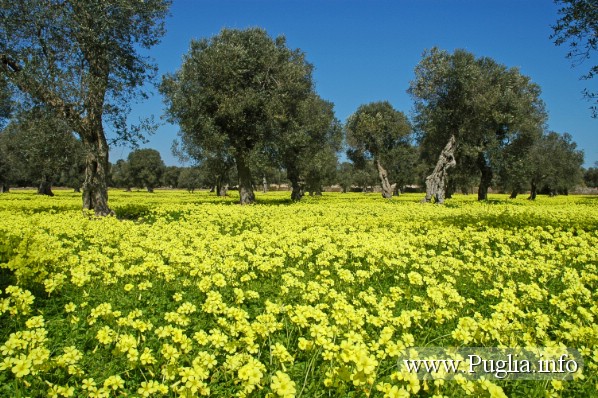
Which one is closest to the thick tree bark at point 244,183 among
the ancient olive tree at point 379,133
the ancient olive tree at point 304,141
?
the ancient olive tree at point 304,141

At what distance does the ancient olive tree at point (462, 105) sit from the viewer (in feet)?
109

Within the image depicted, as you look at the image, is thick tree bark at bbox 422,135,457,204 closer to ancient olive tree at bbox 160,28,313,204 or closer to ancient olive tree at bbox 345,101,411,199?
ancient olive tree at bbox 345,101,411,199

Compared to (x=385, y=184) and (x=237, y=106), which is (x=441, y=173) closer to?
(x=385, y=184)

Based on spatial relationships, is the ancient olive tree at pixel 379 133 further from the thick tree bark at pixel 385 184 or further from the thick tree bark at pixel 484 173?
the thick tree bark at pixel 484 173

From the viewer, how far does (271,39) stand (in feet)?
101

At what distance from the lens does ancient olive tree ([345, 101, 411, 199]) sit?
5241cm

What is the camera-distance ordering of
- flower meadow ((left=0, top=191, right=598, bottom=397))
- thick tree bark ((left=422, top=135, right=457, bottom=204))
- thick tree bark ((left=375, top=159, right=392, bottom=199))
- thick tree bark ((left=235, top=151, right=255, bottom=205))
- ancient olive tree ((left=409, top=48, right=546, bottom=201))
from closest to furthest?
flower meadow ((left=0, top=191, right=598, bottom=397)) → thick tree bark ((left=235, top=151, right=255, bottom=205)) → ancient olive tree ((left=409, top=48, right=546, bottom=201)) → thick tree bark ((left=422, top=135, right=457, bottom=204)) → thick tree bark ((left=375, top=159, right=392, bottom=199))

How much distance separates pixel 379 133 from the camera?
52906 millimetres

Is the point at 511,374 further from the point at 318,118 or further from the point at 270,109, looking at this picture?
the point at 318,118

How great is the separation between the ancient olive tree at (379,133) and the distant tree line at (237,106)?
177 millimetres

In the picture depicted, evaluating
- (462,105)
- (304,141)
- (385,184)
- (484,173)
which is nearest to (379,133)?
(385,184)

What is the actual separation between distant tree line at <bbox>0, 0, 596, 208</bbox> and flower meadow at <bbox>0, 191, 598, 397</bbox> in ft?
28.3

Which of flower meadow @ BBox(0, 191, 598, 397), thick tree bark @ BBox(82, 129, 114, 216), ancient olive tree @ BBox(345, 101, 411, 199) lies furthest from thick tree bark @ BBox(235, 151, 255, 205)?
ancient olive tree @ BBox(345, 101, 411, 199)

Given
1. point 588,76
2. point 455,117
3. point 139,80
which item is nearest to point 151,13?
point 139,80
